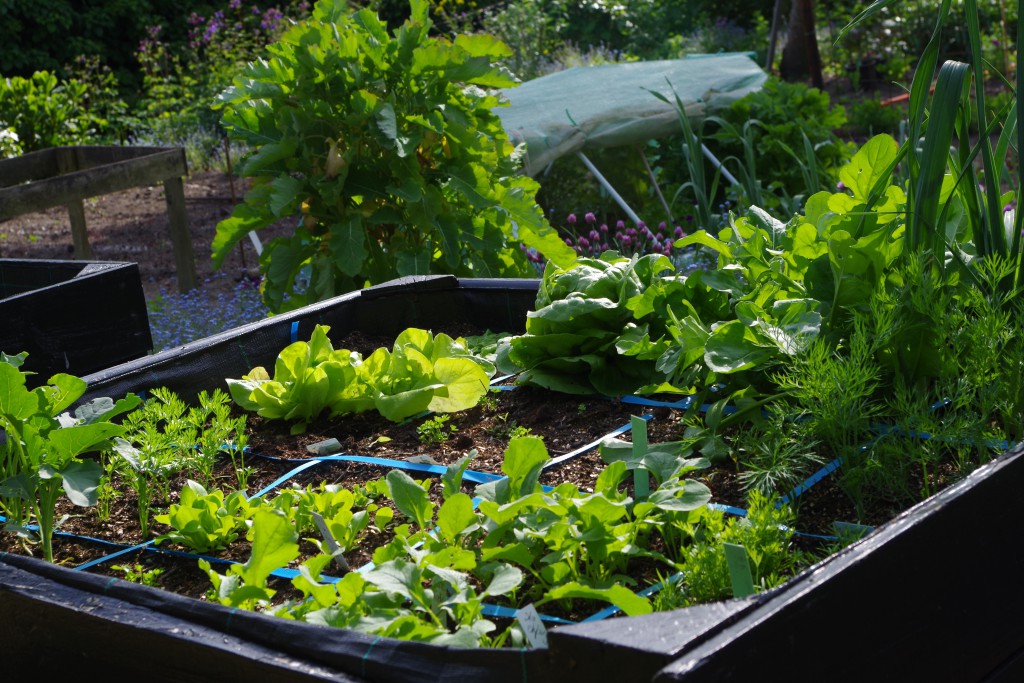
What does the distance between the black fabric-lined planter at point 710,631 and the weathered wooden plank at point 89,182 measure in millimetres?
3725

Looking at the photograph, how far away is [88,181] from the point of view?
482 centimetres

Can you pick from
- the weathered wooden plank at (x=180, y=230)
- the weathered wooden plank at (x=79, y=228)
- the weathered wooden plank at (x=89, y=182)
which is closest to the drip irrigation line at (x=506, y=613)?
the weathered wooden plank at (x=89, y=182)

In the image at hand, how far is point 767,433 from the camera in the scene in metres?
1.50

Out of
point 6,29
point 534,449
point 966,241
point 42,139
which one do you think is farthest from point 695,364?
point 6,29

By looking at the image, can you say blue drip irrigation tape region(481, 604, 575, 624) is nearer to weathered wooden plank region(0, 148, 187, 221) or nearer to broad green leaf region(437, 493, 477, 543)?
broad green leaf region(437, 493, 477, 543)

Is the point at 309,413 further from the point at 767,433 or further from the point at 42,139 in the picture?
the point at 42,139

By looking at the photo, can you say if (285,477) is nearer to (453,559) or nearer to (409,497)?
(409,497)

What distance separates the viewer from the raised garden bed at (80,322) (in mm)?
2715

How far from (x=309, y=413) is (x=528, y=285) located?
2.60ft

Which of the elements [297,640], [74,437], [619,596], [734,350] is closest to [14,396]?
[74,437]

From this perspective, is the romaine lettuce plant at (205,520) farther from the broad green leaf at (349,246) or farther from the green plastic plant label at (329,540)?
the broad green leaf at (349,246)

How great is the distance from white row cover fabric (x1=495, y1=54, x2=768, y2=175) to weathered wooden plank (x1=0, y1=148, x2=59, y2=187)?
105 inches

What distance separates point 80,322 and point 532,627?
7.03ft

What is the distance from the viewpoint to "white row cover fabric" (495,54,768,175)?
581cm
